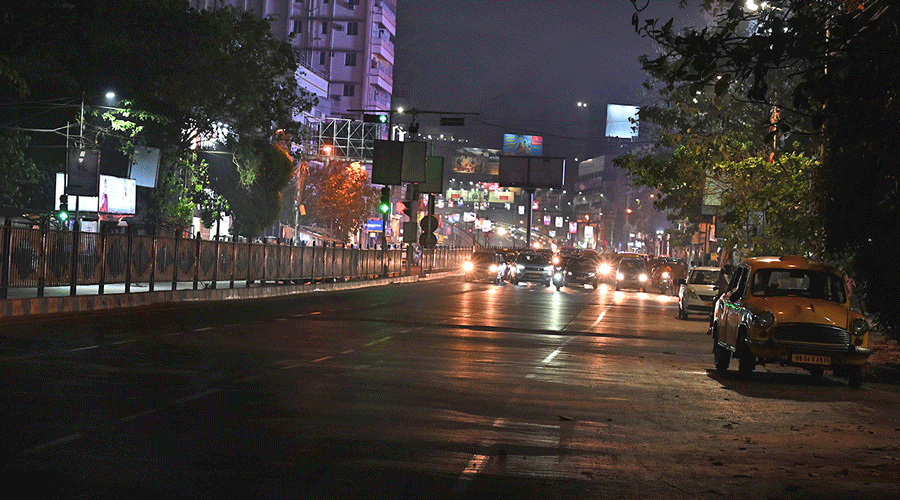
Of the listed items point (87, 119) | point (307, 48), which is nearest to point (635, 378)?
point (87, 119)

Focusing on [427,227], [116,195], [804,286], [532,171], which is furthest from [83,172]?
[532,171]

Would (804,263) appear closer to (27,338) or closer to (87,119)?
(27,338)

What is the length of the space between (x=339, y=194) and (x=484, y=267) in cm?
4677

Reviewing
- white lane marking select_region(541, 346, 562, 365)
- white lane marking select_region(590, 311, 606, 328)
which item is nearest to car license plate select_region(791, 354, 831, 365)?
white lane marking select_region(541, 346, 562, 365)

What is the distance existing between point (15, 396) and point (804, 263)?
Result: 40.5 ft

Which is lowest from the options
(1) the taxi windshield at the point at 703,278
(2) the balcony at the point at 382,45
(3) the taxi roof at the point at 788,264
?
(1) the taxi windshield at the point at 703,278

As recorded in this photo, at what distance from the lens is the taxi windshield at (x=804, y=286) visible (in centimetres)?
1823

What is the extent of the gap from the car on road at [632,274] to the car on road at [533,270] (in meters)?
3.88

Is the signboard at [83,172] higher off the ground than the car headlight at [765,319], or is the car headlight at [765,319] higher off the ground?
the signboard at [83,172]

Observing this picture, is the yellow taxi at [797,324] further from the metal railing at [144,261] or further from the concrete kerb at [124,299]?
the metal railing at [144,261]

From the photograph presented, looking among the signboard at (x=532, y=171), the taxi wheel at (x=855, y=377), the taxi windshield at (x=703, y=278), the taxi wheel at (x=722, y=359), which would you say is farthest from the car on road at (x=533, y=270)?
the signboard at (x=532, y=171)

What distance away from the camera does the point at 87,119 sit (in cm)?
4925

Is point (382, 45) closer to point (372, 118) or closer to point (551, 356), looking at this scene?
point (372, 118)

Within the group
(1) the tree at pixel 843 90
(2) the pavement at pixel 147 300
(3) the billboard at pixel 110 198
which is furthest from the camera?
(3) the billboard at pixel 110 198
